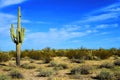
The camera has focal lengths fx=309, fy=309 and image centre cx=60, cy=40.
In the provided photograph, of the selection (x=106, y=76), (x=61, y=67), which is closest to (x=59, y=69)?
(x=61, y=67)

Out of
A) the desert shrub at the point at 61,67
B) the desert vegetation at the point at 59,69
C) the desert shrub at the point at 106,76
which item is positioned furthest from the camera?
the desert shrub at the point at 61,67

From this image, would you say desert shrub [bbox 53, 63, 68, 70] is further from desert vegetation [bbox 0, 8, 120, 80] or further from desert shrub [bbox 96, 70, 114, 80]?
desert shrub [bbox 96, 70, 114, 80]

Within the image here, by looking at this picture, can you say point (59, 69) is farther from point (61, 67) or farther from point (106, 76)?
point (106, 76)

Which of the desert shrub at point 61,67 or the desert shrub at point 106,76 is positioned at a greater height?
the desert shrub at point 61,67

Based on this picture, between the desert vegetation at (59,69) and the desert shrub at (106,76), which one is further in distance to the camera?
the desert vegetation at (59,69)

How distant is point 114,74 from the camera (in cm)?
1755

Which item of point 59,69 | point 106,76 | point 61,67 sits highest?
point 61,67

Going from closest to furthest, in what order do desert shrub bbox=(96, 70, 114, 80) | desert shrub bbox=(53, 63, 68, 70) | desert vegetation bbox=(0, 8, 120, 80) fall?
desert shrub bbox=(96, 70, 114, 80)
desert vegetation bbox=(0, 8, 120, 80)
desert shrub bbox=(53, 63, 68, 70)

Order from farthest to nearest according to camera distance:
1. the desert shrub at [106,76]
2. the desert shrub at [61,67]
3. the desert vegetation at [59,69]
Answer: the desert shrub at [61,67] → the desert vegetation at [59,69] → the desert shrub at [106,76]

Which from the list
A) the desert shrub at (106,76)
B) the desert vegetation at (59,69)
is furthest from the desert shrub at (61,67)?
the desert shrub at (106,76)

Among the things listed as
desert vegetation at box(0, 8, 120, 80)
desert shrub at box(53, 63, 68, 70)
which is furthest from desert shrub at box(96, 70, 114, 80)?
desert shrub at box(53, 63, 68, 70)

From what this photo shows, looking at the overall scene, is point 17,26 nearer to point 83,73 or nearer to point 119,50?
point 83,73

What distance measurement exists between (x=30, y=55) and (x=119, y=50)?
1056 centimetres

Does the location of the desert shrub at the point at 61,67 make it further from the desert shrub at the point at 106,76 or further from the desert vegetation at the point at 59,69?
the desert shrub at the point at 106,76
